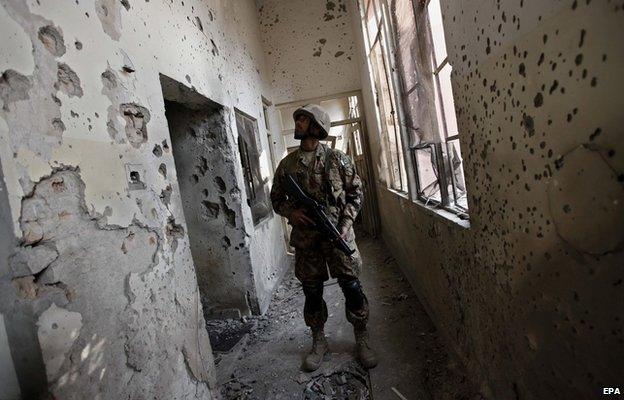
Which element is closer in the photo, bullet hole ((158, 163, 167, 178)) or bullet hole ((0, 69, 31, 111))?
bullet hole ((0, 69, 31, 111))

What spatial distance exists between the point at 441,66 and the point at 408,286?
2.19m

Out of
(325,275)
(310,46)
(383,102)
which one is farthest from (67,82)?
(310,46)

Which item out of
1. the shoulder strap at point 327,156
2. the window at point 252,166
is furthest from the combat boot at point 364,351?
the window at point 252,166

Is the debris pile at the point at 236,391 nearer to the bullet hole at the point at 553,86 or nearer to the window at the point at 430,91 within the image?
the window at the point at 430,91

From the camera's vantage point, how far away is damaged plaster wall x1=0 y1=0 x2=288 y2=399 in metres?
0.96

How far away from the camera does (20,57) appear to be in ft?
3.29

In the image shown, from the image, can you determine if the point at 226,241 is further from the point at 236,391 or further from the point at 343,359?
the point at 343,359

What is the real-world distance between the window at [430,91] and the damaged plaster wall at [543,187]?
495mm

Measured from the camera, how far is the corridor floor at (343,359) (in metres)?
1.90

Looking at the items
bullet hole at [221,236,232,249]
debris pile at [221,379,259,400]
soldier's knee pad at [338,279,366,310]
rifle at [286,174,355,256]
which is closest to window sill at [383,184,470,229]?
rifle at [286,174,355,256]

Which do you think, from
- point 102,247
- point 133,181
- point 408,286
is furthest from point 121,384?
point 408,286

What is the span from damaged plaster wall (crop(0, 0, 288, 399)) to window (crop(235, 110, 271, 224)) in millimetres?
1476

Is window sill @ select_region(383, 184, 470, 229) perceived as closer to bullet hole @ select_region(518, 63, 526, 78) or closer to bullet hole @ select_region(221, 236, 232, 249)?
bullet hole @ select_region(518, 63, 526, 78)

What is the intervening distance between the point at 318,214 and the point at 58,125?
133 centimetres
